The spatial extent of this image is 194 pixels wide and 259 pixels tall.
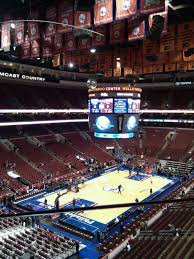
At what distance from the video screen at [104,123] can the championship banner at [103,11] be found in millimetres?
6030

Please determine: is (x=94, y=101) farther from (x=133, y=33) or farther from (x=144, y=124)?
(x=144, y=124)

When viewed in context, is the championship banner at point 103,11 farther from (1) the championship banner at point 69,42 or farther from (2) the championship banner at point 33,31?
(1) the championship banner at point 69,42

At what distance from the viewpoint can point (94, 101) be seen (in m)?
15.0

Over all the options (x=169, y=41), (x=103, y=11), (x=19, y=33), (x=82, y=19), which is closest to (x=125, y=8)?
(x=103, y=11)

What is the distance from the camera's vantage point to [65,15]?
33.7 feet

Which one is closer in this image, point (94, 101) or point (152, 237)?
point (152, 237)

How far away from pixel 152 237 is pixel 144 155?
2423 cm

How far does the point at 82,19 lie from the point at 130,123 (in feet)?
21.5

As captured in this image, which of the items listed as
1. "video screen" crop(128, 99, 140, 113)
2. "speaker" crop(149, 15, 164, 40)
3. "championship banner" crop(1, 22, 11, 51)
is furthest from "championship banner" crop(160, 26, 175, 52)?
"championship banner" crop(1, 22, 11, 51)

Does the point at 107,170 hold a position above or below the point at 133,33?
below

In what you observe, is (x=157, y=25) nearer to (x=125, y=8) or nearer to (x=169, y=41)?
(x=125, y=8)

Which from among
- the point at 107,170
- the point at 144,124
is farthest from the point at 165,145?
the point at 107,170

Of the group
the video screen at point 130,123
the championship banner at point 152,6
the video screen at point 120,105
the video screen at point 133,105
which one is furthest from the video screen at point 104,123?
the championship banner at point 152,6

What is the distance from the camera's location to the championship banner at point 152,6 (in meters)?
7.78
